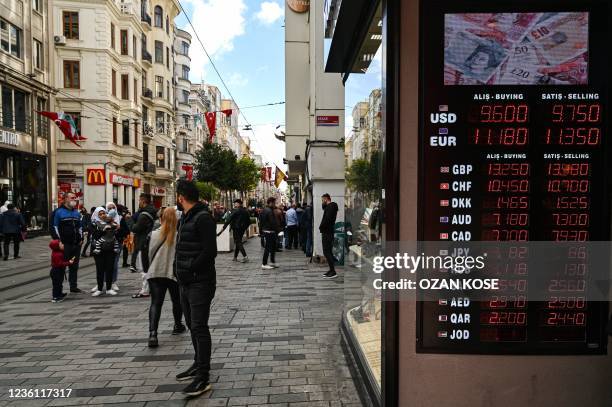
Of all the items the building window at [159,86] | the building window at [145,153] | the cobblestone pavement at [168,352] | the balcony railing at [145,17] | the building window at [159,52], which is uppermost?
the balcony railing at [145,17]

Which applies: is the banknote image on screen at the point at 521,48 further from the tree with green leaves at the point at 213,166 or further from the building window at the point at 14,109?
the tree with green leaves at the point at 213,166

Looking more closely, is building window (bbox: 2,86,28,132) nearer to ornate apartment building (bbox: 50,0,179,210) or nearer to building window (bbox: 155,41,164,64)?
ornate apartment building (bbox: 50,0,179,210)

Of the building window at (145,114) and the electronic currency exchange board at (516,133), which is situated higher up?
the building window at (145,114)

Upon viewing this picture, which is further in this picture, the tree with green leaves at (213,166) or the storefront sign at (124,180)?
the tree with green leaves at (213,166)

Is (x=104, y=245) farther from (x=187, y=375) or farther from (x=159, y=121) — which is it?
(x=159, y=121)

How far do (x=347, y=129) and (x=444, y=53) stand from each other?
3385 millimetres

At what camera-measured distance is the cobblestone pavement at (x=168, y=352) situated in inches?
172

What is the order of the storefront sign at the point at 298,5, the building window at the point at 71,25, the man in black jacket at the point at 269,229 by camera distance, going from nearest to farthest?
the man in black jacket at the point at 269,229
the storefront sign at the point at 298,5
the building window at the point at 71,25

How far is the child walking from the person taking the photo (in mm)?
8602

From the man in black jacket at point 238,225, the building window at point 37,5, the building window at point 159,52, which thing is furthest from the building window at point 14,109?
the building window at point 159,52

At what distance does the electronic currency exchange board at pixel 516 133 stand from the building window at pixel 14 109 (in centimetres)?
2711

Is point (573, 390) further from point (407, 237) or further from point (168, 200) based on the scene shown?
point (168, 200)

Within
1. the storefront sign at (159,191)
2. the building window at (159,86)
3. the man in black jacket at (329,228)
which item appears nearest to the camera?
the man in black jacket at (329,228)

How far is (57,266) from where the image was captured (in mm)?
8641
